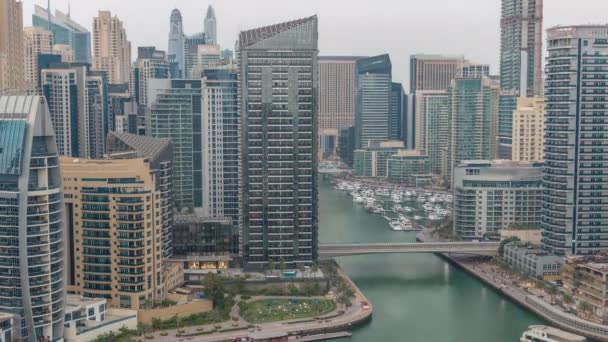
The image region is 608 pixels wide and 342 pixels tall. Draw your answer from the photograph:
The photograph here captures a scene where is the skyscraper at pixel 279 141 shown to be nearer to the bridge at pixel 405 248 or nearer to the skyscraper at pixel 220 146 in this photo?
the bridge at pixel 405 248

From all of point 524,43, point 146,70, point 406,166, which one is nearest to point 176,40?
point 146,70

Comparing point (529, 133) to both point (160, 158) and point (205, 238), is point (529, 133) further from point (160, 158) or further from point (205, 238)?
point (160, 158)

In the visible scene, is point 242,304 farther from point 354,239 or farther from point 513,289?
point 354,239

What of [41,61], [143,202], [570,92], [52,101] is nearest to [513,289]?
[570,92]

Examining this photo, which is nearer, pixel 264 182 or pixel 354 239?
pixel 264 182

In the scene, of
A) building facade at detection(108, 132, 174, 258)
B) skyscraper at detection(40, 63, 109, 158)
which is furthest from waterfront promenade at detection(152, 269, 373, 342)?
skyscraper at detection(40, 63, 109, 158)

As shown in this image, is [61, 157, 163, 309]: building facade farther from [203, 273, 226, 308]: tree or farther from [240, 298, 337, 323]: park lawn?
[240, 298, 337, 323]: park lawn

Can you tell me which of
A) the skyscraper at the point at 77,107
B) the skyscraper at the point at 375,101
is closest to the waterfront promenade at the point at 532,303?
the skyscraper at the point at 77,107
